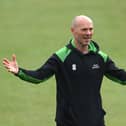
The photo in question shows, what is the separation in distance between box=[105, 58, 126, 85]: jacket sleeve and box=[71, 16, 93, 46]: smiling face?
37 cm

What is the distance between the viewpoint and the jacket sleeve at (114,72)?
6.62 metres

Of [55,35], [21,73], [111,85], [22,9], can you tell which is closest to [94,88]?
[21,73]

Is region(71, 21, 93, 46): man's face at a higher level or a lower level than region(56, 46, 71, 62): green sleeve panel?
higher

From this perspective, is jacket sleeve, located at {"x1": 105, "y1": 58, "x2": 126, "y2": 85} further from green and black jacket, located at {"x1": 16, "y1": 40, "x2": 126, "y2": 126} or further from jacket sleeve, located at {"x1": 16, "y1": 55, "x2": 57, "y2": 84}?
jacket sleeve, located at {"x1": 16, "y1": 55, "x2": 57, "y2": 84}

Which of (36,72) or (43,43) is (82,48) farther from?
(43,43)

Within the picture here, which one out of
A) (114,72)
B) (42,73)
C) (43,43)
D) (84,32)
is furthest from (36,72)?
(43,43)

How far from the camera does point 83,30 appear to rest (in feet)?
21.0

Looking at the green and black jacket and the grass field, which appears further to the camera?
the grass field

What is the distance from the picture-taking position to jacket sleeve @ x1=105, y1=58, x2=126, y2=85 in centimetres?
662

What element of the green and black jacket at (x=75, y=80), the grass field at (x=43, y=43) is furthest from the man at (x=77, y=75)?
the grass field at (x=43, y=43)

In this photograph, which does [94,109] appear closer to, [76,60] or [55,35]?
[76,60]

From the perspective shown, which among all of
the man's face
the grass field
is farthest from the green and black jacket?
the grass field

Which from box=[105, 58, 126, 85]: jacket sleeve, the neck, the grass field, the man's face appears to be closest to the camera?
the man's face

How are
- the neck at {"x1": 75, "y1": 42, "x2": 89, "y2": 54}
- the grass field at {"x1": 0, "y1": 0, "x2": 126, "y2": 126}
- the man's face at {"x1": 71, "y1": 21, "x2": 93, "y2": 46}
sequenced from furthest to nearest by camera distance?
the grass field at {"x1": 0, "y1": 0, "x2": 126, "y2": 126}, the neck at {"x1": 75, "y1": 42, "x2": 89, "y2": 54}, the man's face at {"x1": 71, "y1": 21, "x2": 93, "y2": 46}
